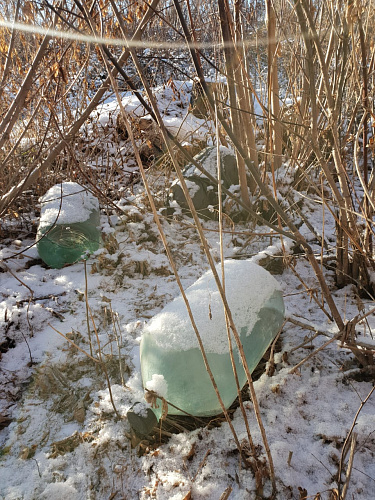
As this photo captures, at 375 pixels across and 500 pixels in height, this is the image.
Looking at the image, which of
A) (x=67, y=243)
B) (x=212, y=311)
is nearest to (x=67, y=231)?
(x=67, y=243)

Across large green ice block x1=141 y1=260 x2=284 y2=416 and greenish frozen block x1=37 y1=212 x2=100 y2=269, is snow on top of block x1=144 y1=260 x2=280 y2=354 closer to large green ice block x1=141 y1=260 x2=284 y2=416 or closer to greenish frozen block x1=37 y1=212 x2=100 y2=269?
large green ice block x1=141 y1=260 x2=284 y2=416

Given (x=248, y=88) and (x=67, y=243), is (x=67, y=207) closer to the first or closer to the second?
(x=67, y=243)

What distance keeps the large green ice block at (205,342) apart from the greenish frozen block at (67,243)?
122 cm

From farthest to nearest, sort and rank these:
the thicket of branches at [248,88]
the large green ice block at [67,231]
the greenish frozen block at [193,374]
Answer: the large green ice block at [67,231]
the greenish frozen block at [193,374]
the thicket of branches at [248,88]

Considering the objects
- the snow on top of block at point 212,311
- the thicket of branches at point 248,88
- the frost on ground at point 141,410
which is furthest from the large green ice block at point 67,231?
the snow on top of block at point 212,311

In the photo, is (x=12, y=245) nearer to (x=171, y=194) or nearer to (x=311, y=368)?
(x=171, y=194)

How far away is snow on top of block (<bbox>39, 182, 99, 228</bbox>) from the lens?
7.51 ft

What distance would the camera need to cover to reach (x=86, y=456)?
120 cm

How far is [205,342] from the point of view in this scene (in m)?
1.14

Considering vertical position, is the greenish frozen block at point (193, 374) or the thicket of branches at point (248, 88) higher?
the thicket of branches at point (248, 88)

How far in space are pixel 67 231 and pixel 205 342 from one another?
56.3 inches

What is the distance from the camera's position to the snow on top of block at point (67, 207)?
2289 mm

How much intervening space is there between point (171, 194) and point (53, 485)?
2.00 m

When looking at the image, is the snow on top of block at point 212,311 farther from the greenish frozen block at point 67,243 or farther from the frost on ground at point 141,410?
the greenish frozen block at point 67,243
